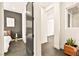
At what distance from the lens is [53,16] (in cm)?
166

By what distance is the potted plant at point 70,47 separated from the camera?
5.32ft

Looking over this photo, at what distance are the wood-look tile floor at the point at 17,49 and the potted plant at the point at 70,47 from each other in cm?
59

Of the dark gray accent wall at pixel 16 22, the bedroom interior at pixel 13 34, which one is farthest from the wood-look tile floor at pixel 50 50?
the dark gray accent wall at pixel 16 22

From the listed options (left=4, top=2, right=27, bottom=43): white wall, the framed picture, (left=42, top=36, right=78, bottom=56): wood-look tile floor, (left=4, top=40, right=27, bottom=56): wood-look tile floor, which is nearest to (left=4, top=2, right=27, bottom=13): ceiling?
(left=4, top=2, right=27, bottom=43): white wall

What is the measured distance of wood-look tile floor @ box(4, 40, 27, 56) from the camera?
64.9 inches

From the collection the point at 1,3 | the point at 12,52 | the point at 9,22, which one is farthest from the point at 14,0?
the point at 12,52

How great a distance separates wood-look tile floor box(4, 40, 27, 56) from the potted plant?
0.59 meters

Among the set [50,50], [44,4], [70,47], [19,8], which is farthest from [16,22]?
[70,47]

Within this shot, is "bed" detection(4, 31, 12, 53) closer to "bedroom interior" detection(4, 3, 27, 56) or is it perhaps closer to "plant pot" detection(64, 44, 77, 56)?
"bedroom interior" detection(4, 3, 27, 56)

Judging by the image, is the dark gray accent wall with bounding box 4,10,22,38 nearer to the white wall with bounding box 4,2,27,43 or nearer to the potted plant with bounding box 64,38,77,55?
the white wall with bounding box 4,2,27,43

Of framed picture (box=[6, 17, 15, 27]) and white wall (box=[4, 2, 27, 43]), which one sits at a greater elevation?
white wall (box=[4, 2, 27, 43])

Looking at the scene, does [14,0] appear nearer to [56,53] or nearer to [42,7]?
[42,7]

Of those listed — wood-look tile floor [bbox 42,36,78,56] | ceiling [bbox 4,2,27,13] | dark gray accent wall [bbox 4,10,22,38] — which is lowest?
wood-look tile floor [bbox 42,36,78,56]

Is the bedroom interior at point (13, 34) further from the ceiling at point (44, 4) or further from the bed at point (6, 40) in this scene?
the ceiling at point (44, 4)
